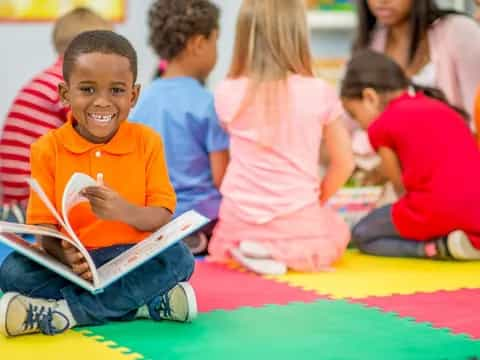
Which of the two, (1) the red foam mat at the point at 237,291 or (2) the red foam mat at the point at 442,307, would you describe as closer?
(2) the red foam mat at the point at 442,307

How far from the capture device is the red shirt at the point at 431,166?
8.26 feet

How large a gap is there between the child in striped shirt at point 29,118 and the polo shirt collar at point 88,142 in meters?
1.00

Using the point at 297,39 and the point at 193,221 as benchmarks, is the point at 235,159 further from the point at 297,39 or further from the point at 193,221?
the point at 193,221

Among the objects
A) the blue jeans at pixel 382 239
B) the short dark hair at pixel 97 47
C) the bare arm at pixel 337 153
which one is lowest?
the blue jeans at pixel 382 239

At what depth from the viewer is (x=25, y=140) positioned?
9.41 feet

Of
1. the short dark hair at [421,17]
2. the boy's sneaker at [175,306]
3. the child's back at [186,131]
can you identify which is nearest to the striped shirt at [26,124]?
the child's back at [186,131]

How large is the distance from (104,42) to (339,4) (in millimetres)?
3135

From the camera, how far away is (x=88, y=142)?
1.79 metres

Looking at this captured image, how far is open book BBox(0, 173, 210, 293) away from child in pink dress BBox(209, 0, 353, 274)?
704mm

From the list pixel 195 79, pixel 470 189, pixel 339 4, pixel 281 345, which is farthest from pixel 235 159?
pixel 339 4

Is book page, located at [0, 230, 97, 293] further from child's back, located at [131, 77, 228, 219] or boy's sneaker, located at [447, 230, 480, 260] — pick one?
boy's sneaker, located at [447, 230, 480, 260]

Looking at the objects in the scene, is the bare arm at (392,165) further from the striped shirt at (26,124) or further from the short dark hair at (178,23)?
the striped shirt at (26,124)

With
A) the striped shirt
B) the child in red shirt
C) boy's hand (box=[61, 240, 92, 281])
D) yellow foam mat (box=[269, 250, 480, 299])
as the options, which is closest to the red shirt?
the child in red shirt

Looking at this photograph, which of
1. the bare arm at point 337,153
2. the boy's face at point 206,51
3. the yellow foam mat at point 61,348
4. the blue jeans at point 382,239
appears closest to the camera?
the yellow foam mat at point 61,348
